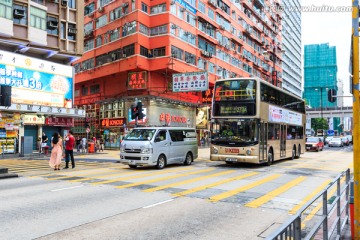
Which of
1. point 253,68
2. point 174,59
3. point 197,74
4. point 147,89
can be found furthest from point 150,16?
point 253,68

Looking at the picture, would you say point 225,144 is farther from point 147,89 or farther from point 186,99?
point 186,99

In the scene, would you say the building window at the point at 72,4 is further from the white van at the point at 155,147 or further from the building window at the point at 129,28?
the white van at the point at 155,147

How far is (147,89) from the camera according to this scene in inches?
1575

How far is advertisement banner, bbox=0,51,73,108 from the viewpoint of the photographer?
28594 millimetres

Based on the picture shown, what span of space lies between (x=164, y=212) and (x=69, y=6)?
111 ft

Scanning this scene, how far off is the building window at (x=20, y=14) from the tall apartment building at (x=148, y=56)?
41.3 ft

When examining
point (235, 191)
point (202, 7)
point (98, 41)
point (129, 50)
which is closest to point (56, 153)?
point (235, 191)

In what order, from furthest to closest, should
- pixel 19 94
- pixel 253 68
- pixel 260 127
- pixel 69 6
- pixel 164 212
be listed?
pixel 253 68 < pixel 69 6 < pixel 19 94 < pixel 260 127 < pixel 164 212

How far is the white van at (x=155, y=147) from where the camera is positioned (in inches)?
618

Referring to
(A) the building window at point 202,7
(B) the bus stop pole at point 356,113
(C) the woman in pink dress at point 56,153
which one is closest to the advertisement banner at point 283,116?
(C) the woman in pink dress at point 56,153

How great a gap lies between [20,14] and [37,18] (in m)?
1.98

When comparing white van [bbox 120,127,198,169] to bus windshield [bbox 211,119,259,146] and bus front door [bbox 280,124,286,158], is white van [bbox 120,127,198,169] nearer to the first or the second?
bus windshield [bbox 211,119,259,146]

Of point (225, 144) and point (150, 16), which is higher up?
point (150, 16)

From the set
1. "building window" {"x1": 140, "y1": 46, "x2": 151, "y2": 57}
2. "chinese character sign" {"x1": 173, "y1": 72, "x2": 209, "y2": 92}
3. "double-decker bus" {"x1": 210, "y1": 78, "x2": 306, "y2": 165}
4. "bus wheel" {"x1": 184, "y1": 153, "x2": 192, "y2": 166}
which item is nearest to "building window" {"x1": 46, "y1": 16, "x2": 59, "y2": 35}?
"building window" {"x1": 140, "y1": 46, "x2": 151, "y2": 57}
